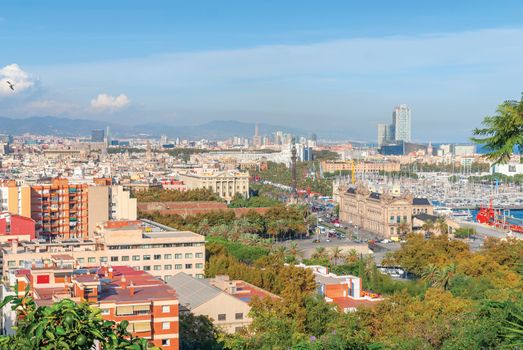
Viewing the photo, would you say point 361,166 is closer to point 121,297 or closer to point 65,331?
point 121,297

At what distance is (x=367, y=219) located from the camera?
49156 mm

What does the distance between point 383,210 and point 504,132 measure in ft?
135

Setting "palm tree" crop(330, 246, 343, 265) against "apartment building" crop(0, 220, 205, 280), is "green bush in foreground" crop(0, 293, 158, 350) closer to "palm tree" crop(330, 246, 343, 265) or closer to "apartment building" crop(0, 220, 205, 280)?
"apartment building" crop(0, 220, 205, 280)

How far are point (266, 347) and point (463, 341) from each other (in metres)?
3.38

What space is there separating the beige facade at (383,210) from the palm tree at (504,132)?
1545 inches

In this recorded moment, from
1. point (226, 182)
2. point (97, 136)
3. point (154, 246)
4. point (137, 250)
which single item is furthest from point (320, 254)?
point (97, 136)

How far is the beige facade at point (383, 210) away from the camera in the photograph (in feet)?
151

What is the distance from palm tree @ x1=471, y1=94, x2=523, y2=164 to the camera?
18.9ft

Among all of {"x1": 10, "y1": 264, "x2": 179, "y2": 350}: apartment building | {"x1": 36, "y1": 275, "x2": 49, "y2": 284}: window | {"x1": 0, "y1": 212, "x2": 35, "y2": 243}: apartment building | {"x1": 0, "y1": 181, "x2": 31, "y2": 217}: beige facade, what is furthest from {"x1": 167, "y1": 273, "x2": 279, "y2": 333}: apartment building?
{"x1": 0, "y1": 181, "x2": 31, "y2": 217}: beige facade

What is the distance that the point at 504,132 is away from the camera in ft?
19.2

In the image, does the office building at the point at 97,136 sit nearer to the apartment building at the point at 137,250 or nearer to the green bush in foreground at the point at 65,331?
the apartment building at the point at 137,250

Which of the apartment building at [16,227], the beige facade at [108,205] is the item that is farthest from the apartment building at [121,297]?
the beige facade at [108,205]

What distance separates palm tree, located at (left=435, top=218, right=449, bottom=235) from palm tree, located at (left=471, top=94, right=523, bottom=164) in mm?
36333

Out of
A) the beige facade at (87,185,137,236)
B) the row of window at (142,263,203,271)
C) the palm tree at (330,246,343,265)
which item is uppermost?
the beige facade at (87,185,137,236)
